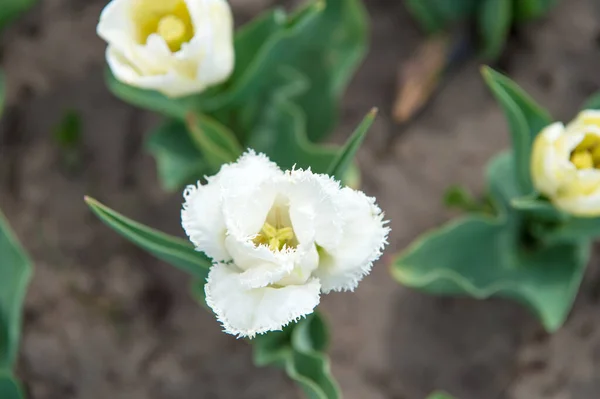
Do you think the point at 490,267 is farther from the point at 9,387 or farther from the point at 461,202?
the point at 9,387

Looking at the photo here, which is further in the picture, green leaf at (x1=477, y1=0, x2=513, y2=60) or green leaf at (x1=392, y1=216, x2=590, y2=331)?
green leaf at (x1=477, y1=0, x2=513, y2=60)

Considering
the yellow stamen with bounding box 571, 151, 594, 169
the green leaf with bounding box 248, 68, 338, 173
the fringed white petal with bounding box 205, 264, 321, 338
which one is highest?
the yellow stamen with bounding box 571, 151, 594, 169

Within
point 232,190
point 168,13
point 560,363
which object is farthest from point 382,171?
point 232,190

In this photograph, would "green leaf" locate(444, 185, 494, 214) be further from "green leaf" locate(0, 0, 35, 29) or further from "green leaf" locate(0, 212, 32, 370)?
"green leaf" locate(0, 0, 35, 29)

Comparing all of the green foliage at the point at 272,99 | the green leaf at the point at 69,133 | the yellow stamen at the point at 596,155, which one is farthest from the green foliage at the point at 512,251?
the green leaf at the point at 69,133

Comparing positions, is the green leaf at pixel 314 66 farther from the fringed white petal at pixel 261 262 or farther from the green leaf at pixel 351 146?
the fringed white petal at pixel 261 262

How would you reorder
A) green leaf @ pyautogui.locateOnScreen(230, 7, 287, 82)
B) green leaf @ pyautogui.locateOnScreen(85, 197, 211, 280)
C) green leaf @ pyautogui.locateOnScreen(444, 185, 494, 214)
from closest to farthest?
1. green leaf @ pyautogui.locateOnScreen(85, 197, 211, 280)
2. green leaf @ pyautogui.locateOnScreen(230, 7, 287, 82)
3. green leaf @ pyautogui.locateOnScreen(444, 185, 494, 214)

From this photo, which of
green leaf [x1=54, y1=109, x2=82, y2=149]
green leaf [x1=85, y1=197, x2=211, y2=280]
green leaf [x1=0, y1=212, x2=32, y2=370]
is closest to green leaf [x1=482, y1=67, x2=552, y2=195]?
green leaf [x1=85, y1=197, x2=211, y2=280]
